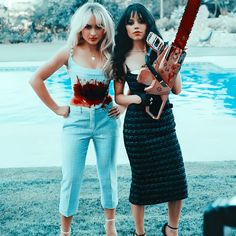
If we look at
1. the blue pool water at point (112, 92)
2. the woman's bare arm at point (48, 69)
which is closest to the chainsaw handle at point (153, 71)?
the woman's bare arm at point (48, 69)

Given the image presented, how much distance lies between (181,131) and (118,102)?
11.1ft

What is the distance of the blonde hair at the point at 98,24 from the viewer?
2113mm

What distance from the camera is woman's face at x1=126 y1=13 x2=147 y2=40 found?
2.11m

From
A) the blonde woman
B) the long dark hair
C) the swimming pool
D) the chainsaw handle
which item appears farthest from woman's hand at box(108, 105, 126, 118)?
the swimming pool

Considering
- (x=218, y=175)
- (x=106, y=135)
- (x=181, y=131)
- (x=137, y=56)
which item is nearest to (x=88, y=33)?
(x=137, y=56)

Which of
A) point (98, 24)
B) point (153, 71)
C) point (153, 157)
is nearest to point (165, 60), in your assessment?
point (153, 71)

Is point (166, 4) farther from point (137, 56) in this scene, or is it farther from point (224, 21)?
point (137, 56)

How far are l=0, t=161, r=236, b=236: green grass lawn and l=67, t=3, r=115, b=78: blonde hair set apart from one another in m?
1.01

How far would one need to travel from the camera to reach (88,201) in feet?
10.4

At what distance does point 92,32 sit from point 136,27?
192 mm

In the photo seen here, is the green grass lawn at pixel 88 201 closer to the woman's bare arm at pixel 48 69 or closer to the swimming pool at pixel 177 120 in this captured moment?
the swimming pool at pixel 177 120

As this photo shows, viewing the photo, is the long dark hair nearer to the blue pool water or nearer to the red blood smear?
the red blood smear

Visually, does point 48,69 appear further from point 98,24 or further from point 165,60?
point 165,60

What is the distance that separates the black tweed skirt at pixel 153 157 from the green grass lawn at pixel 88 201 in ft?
1.41
